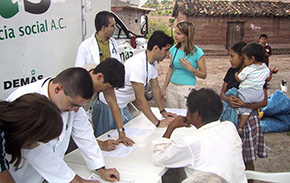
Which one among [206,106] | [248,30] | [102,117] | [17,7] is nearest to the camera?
[206,106]

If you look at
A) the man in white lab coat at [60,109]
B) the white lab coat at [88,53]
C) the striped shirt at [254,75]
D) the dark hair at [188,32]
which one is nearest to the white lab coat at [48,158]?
the man in white lab coat at [60,109]

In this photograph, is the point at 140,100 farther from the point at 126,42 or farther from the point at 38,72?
the point at 126,42

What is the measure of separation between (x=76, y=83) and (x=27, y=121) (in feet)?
1.28

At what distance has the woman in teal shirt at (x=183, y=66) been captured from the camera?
3.27m

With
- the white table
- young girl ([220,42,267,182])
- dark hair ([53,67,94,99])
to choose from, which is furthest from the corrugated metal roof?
dark hair ([53,67,94,99])

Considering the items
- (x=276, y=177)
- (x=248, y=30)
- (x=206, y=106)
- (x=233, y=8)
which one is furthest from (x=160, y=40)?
(x=233, y=8)

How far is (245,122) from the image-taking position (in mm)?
2699

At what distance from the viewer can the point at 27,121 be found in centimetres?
115

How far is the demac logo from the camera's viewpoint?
227 cm

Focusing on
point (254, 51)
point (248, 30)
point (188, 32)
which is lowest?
point (248, 30)

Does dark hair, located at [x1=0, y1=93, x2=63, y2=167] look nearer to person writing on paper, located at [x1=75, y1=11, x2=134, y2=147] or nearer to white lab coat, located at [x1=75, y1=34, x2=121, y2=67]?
person writing on paper, located at [x1=75, y1=11, x2=134, y2=147]

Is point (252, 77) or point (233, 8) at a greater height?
point (233, 8)

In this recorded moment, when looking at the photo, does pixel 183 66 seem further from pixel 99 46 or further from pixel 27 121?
pixel 27 121

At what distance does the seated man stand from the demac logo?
1609 millimetres
